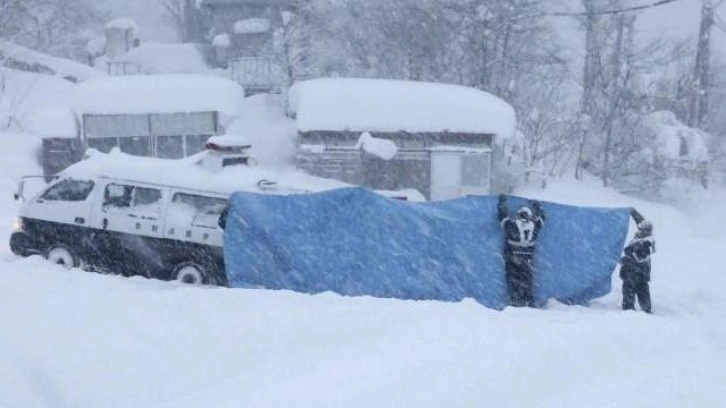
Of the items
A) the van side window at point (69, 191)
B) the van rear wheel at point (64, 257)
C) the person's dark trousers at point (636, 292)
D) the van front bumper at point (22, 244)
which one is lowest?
the person's dark trousers at point (636, 292)

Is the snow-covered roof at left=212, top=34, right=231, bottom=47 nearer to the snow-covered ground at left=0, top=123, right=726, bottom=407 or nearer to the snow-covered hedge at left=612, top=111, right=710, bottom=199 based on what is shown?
the snow-covered hedge at left=612, top=111, right=710, bottom=199

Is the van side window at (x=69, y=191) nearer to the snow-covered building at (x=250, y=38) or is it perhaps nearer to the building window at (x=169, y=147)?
the building window at (x=169, y=147)

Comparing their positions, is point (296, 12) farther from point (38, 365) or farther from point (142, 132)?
point (38, 365)

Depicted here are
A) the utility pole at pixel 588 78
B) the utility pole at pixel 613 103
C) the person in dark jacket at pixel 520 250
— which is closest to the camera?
Result: the person in dark jacket at pixel 520 250

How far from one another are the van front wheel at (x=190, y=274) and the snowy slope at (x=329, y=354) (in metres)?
2.89

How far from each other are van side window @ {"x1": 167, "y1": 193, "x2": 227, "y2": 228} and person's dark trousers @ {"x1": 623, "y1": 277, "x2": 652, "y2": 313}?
19.5ft

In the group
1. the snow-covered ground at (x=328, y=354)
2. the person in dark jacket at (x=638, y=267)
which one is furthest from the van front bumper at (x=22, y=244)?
the person in dark jacket at (x=638, y=267)

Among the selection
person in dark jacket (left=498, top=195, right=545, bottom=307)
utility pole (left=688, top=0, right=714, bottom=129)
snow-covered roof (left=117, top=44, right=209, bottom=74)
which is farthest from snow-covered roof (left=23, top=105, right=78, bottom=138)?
utility pole (left=688, top=0, right=714, bottom=129)

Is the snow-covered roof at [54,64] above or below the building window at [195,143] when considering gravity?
above

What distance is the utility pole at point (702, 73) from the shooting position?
97.2 feet

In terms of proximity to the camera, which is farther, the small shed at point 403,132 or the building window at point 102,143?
the building window at point 102,143

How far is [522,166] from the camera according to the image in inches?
1009

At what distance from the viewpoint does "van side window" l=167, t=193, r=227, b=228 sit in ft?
37.7

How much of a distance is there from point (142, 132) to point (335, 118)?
556cm
